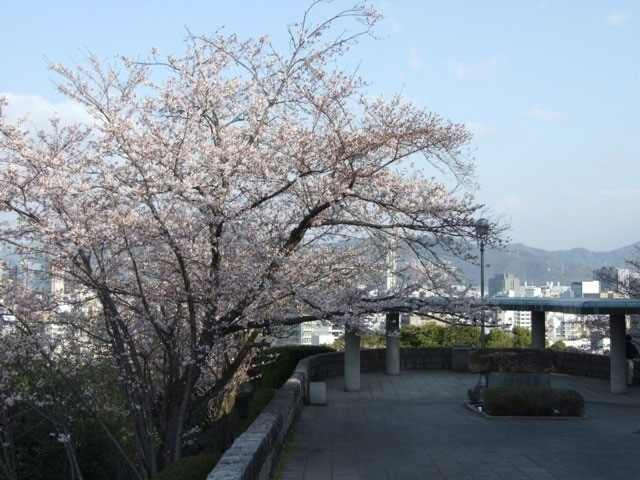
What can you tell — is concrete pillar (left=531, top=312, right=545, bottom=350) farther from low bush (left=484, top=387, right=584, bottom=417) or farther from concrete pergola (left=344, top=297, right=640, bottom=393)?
low bush (left=484, top=387, right=584, bottom=417)

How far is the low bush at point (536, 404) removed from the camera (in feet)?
58.6

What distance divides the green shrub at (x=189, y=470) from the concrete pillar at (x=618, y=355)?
1604cm

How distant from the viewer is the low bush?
58.6 ft

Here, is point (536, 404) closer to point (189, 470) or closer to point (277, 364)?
point (277, 364)

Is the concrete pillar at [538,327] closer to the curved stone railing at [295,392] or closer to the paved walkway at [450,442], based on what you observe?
the curved stone railing at [295,392]

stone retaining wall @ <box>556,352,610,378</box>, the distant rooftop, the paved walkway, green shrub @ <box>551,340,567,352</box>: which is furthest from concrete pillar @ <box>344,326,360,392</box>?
green shrub @ <box>551,340,567,352</box>

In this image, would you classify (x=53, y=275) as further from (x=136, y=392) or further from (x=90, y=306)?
(x=136, y=392)

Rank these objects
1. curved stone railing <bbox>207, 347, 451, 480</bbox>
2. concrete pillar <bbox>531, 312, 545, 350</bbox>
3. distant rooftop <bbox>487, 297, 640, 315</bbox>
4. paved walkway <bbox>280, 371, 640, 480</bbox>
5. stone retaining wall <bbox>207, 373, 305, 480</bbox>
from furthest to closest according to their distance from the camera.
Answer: concrete pillar <bbox>531, 312, 545, 350</bbox>
distant rooftop <bbox>487, 297, 640, 315</bbox>
paved walkway <bbox>280, 371, 640, 480</bbox>
curved stone railing <bbox>207, 347, 451, 480</bbox>
stone retaining wall <bbox>207, 373, 305, 480</bbox>

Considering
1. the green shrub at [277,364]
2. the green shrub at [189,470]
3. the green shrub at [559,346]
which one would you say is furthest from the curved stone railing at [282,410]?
the green shrub at [559,346]

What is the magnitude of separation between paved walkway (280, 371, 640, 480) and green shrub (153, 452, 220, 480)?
5.27ft

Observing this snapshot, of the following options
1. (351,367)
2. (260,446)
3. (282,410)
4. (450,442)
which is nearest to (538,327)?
(351,367)

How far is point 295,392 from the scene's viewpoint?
55.0 feet

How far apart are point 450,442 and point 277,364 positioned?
34.5 feet

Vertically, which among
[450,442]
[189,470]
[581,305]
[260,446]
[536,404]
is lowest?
[450,442]
